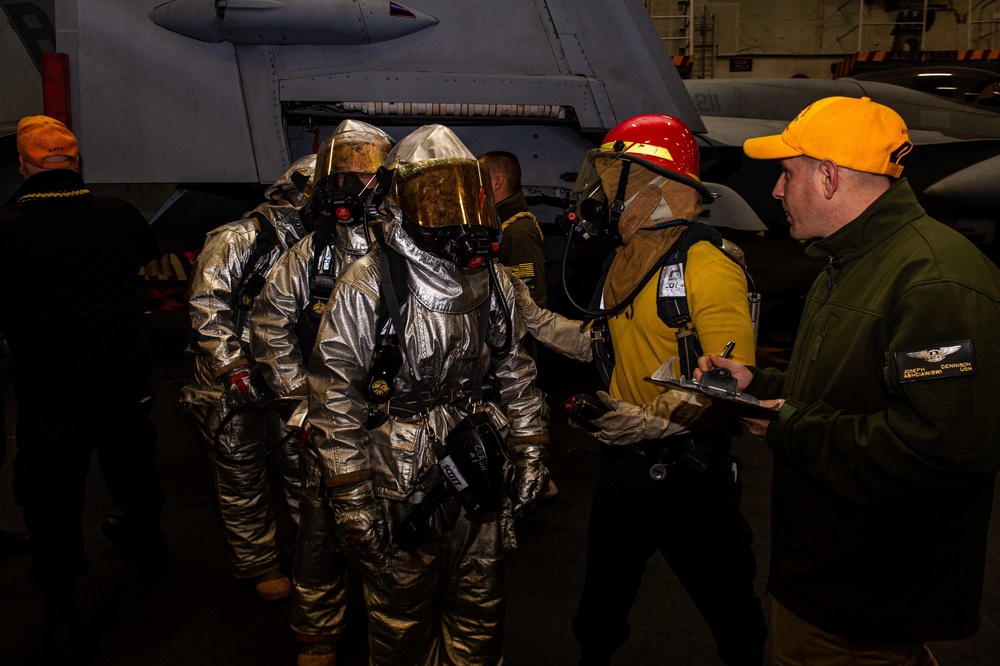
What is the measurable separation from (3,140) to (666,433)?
5.27 meters

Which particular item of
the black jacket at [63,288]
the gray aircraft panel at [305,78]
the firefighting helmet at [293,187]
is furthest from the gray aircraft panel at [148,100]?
the black jacket at [63,288]

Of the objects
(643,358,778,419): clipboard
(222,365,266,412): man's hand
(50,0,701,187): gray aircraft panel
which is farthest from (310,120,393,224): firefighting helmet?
(50,0,701,187): gray aircraft panel

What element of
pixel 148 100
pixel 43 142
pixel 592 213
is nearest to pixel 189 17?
pixel 148 100

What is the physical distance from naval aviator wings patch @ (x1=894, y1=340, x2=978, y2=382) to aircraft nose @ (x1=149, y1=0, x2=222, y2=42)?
179 inches

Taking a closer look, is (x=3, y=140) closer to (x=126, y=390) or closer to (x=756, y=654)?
(x=126, y=390)

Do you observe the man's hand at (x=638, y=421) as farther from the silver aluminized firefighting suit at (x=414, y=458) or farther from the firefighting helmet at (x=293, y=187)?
the firefighting helmet at (x=293, y=187)

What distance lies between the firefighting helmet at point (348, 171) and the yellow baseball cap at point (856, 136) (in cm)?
163

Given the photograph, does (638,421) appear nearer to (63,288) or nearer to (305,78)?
(63,288)

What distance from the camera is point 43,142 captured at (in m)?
2.92

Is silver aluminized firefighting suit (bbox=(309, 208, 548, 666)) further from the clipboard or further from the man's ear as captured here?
the man's ear

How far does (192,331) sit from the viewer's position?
127 inches

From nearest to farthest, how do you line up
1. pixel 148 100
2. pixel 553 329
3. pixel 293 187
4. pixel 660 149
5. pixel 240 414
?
pixel 660 149
pixel 553 329
pixel 240 414
pixel 293 187
pixel 148 100

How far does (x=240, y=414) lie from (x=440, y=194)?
1.71 meters

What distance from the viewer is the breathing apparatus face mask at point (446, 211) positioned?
6.81ft
